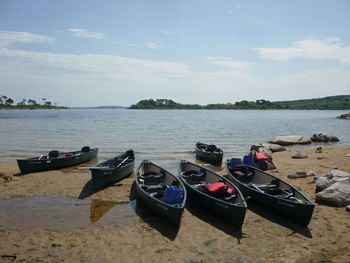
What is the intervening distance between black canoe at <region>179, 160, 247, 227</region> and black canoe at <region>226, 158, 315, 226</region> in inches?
41.8

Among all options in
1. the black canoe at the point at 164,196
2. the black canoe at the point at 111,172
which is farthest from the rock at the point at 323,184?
the black canoe at the point at 111,172

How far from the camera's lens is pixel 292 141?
104ft

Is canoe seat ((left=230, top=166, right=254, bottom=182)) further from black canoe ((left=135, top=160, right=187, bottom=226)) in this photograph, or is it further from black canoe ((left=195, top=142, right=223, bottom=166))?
black canoe ((left=195, top=142, right=223, bottom=166))

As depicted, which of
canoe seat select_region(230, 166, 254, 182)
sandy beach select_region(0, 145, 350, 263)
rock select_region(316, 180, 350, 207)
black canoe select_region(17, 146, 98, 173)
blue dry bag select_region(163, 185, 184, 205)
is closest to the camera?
sandy beach select_region(0, 145, 350, 263)

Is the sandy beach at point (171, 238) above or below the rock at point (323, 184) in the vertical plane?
below

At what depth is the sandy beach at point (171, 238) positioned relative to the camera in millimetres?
7797

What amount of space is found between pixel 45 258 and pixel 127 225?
2.92 meters

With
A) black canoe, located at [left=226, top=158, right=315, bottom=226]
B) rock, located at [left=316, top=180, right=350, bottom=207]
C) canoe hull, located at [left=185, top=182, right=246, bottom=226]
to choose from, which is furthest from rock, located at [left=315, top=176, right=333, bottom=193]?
canoe hull, located at [left=185, top=182, right=246, bottom=226]

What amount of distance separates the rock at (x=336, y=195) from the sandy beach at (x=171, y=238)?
314 mm

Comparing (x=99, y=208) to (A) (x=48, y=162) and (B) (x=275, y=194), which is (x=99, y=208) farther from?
(A) (x=48, y=162)

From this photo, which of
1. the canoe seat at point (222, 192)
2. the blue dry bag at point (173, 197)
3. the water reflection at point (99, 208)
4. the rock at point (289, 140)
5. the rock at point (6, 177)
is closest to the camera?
the blue dry bag at point (173, 197)

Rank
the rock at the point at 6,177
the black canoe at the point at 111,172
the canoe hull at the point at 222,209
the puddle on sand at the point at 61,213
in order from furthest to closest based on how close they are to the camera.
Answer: the rock at the point at 6,177 → the black canoe at the point at 111,172 → the puddle on sand at the point at 61,213 → the canoe hull at the point at 222,209

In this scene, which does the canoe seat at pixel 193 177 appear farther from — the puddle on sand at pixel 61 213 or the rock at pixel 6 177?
the rock at pixel 6 177

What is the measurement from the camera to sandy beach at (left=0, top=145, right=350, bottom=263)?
25.6 ft
